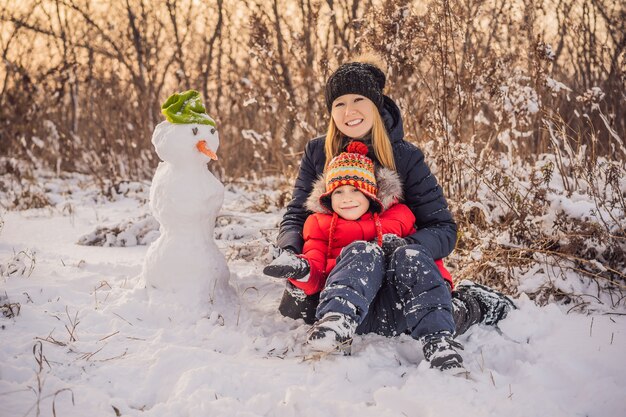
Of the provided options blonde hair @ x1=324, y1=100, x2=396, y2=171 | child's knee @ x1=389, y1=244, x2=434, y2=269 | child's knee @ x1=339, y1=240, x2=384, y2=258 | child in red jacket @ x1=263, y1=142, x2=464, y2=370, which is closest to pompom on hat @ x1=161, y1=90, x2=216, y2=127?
child in red jacket @ x1=263, y1=142, x2=464, y2=370

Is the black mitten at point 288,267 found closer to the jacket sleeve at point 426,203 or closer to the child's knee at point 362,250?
the child's knee at point 362,250

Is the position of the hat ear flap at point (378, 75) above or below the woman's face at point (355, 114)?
above

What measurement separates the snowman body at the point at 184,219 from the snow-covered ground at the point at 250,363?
0.39ft

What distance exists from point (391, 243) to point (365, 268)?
0.74 feet

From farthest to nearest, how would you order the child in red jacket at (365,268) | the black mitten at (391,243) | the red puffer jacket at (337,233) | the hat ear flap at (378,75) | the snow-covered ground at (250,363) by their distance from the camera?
the hat ear flap at (378,75)
the red puffer jacket at (337,233)
the black mitten at (391,243)
the child in red jacket at (365,268)
the snow-covered ground at (250,363)

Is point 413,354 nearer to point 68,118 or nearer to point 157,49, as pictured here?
point 157,49

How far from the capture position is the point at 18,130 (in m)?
7.59

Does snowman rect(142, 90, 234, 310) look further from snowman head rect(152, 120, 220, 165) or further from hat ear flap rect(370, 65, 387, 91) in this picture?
hat ear flap rect(370, 65, 387, 91)

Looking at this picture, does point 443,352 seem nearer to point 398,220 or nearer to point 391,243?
point 391,243

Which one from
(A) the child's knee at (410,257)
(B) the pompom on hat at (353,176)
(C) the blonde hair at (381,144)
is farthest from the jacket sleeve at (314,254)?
(C) the blonde hair at (381,144)

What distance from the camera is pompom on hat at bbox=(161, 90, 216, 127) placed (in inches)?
94.8

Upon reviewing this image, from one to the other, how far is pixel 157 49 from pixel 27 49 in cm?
301

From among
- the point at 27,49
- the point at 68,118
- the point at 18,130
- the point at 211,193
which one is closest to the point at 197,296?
the point at 211,193

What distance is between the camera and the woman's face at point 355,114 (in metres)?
2.49
